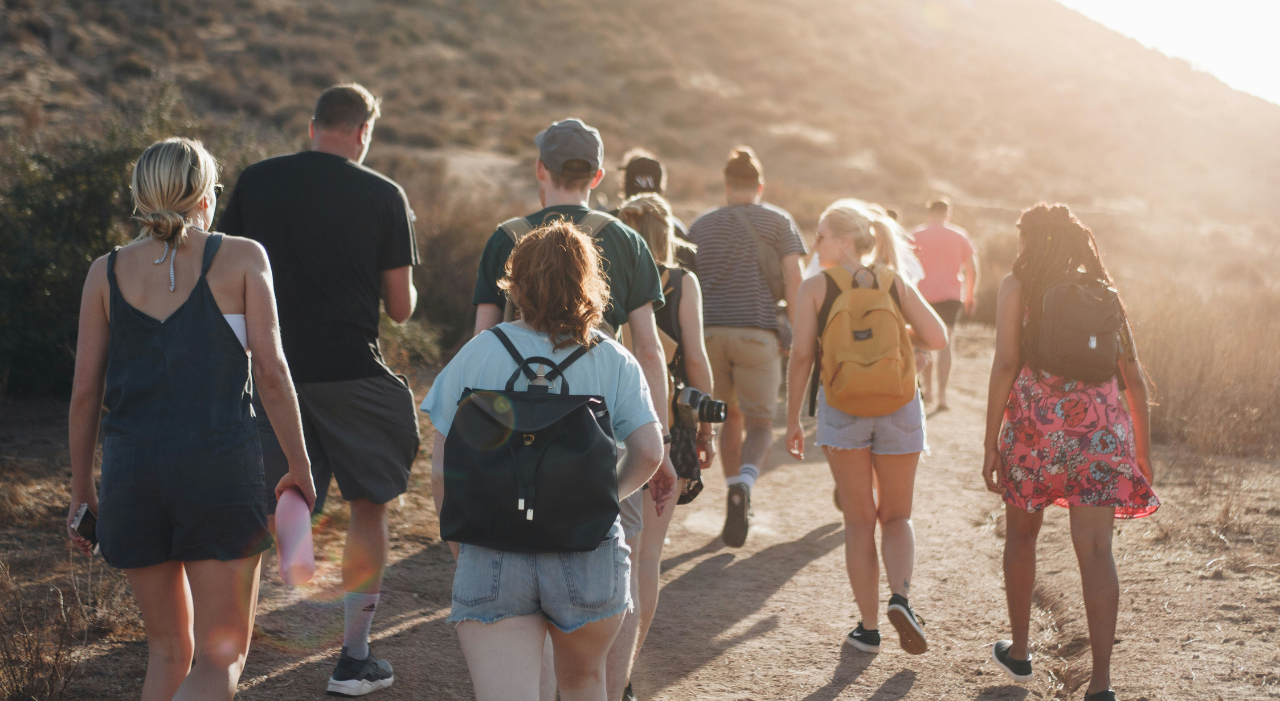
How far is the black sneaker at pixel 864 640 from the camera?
409 centimetres

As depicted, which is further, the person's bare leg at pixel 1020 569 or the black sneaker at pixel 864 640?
the black sneaker at pixel 864 640

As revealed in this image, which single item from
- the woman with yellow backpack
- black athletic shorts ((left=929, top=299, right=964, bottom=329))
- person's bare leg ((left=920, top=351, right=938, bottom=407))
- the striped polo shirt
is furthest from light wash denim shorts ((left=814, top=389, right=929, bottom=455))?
person's bare leg ((left=920, top=351, right=938, bottom=407))

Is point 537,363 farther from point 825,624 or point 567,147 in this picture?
point 825,624

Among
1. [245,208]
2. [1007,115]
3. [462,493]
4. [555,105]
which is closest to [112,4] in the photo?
[555,105]

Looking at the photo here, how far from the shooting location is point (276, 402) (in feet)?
8.08

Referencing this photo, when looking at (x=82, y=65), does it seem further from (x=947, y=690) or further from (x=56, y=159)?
(x=947, y=690)

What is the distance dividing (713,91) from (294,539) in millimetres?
43214

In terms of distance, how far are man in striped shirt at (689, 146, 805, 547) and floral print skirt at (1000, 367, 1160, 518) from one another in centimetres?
198

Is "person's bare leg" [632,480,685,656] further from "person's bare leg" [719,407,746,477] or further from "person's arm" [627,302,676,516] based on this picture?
"person's bare leg" [719,407,746,477]

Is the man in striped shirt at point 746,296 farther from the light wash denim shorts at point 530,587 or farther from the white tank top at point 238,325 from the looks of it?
the white tank top at point 238,325

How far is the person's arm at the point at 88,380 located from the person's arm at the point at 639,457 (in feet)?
4.33

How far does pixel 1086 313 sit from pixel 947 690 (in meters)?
1.58

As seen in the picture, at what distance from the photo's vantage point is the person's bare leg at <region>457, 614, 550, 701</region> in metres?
2.15

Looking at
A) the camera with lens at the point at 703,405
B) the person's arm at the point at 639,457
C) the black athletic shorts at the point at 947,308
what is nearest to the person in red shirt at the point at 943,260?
the black athletic shorts at the point at 947,308
